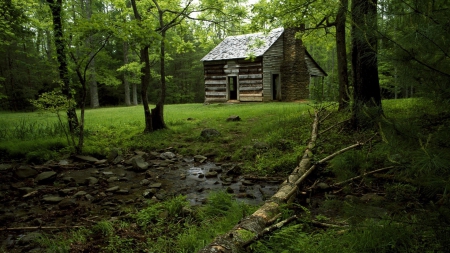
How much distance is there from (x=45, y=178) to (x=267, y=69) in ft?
58.7

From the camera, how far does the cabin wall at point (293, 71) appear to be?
71.0 feet

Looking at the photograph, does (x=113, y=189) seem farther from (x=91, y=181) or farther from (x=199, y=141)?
(x=199, y=141)

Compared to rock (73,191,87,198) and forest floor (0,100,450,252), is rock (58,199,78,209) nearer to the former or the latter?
forest floor (0,100,450,252)

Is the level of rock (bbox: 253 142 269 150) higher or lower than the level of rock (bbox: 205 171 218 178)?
higher

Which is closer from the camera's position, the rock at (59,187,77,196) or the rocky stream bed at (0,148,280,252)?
the rocky stream bed at (0,148,280,252)

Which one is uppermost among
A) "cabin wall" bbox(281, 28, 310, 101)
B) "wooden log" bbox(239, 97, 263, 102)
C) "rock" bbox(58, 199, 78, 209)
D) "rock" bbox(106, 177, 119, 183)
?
"cabin wall" bbox(281, 28, 310, 101)

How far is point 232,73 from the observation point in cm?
2252

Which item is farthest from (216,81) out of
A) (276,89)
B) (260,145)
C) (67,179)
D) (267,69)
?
(67,179)

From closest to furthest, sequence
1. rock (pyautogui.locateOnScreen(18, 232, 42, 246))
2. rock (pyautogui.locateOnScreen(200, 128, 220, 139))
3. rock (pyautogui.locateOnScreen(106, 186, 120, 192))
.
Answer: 1. rock (pyautogui.locateOnScreen(18, 232, 42, 246))
2. rock (pyautogui.locateOnScreen(106, 186, 120, 192))
3. rock (pyautogui.locateOnScreen(200, 128, 220, 139))

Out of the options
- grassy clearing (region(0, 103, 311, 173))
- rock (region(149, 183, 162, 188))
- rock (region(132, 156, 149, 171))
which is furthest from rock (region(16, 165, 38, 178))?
rock (region(149, 183, 162, 188))

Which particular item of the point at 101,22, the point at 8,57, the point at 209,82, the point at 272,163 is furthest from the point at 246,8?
the point at 8,57

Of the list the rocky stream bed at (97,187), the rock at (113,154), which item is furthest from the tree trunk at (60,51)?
the rocky stream bed at (97,187)

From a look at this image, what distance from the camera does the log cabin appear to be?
69.9 feet

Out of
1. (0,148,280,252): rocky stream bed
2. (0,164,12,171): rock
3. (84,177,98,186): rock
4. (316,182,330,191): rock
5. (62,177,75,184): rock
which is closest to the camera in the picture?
(0,148,280,252): rocky stream bed
